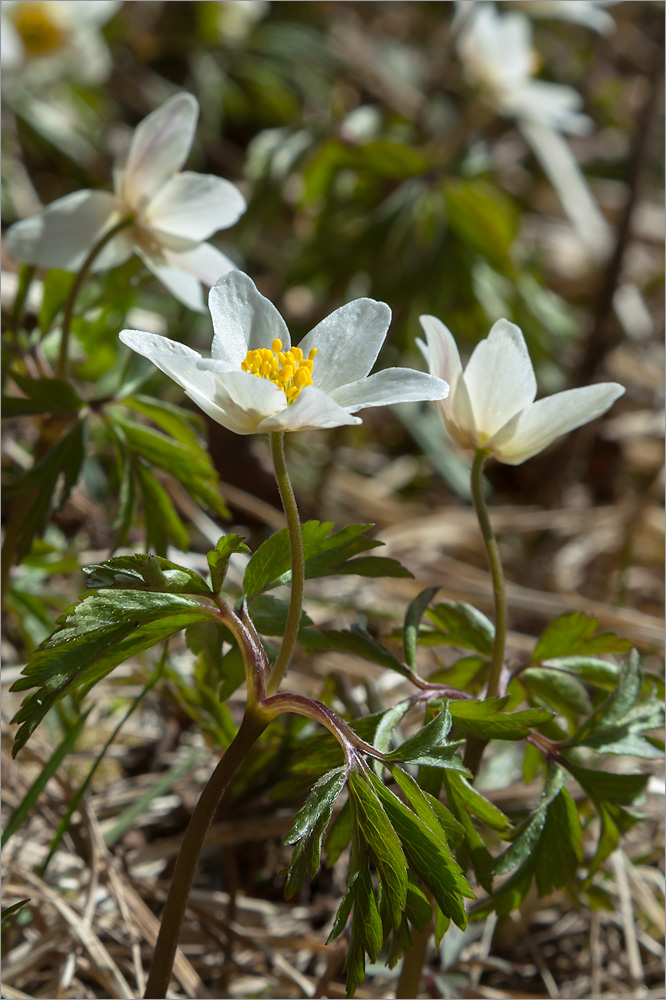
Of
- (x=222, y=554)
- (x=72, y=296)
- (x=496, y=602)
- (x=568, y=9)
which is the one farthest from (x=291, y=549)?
(x=568, y=9)

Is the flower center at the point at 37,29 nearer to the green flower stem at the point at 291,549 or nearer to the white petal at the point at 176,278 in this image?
the white petal at the point at 176,278

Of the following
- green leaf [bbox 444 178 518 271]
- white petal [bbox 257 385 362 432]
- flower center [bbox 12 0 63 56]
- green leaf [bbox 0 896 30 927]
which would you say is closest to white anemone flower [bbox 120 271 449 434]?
white petal [bbox 257 385 362 432]

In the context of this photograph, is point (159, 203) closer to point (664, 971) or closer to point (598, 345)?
point (664, 971)

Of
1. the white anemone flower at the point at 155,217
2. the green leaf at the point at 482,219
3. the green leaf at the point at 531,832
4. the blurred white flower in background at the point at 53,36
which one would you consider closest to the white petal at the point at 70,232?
the white anemone flower at the point at 155,217

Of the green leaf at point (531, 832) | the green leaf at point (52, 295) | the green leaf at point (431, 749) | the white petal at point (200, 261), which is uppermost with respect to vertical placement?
the white petal at point (200, 261)

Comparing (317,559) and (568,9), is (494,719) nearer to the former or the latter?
(317,559)

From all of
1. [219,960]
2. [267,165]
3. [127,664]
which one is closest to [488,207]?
[267,165]
